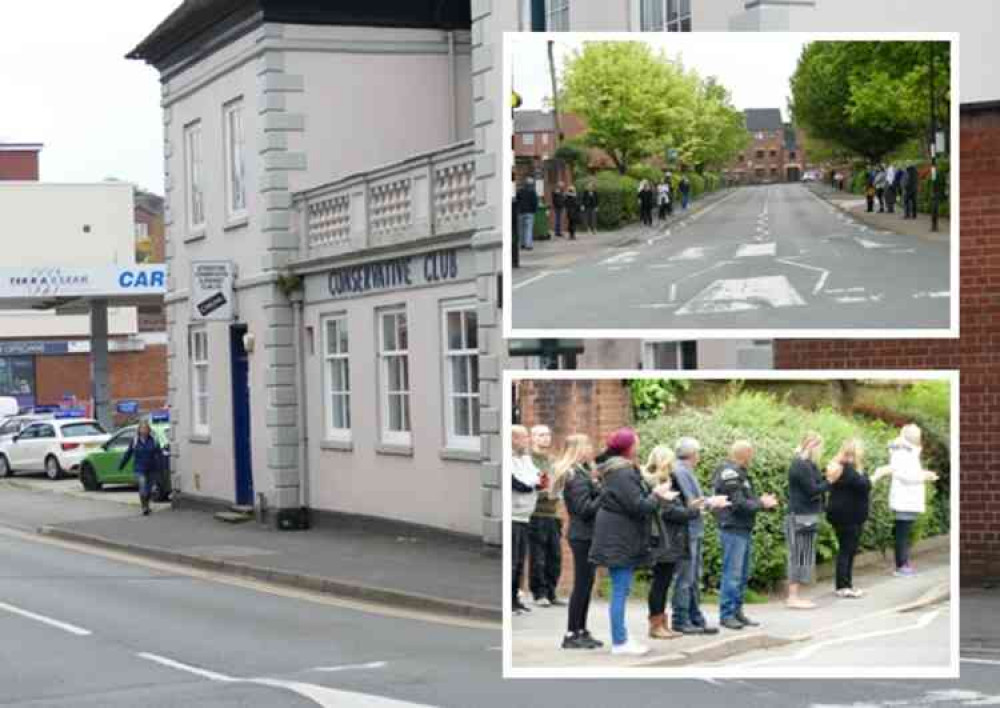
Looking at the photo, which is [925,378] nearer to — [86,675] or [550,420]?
[550,420]

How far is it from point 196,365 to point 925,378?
27727 mm

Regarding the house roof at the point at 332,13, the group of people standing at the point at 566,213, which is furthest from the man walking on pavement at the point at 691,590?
the house roof at the point at 332,13

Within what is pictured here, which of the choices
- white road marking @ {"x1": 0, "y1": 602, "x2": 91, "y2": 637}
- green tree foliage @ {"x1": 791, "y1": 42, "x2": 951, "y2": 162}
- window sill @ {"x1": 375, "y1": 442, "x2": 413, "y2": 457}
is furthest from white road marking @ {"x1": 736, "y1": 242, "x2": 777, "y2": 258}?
window sill @ {"x1": 375, "y1": 442, "x2": 413, "y2": 457}

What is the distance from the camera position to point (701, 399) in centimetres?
560

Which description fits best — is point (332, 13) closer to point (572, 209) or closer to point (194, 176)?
point (194, 176)

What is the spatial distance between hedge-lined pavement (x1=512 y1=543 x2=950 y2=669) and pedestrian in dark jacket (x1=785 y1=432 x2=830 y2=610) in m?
0.05

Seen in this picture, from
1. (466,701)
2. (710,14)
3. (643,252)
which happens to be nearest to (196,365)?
(710,14)

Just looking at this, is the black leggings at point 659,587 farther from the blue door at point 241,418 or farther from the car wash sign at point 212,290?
the blue door at point 241,418

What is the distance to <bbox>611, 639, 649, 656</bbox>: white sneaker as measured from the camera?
5875mm

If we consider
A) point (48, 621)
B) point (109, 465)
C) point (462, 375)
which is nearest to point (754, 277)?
point (48, 621)

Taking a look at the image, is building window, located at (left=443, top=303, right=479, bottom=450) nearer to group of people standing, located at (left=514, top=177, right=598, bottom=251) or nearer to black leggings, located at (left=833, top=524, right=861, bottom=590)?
group of people standing, located at (left=514, top=177, right=598, bottom=251)

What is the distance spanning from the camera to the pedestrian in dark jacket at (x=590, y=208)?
7.12m

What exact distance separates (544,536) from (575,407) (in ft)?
1.74

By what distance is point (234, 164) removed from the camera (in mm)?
30031
